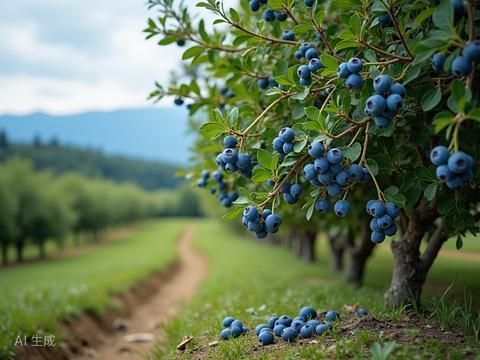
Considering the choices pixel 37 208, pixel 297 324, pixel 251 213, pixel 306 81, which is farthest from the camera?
pixel 37 208

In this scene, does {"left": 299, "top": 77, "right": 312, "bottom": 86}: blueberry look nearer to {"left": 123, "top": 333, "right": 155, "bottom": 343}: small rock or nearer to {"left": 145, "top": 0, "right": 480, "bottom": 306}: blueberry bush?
{"left": 145, "top": 0, "right": 480, "bottom": 306}: blueberry bush

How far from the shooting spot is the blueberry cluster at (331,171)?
2465mm

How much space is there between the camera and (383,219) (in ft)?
8.11

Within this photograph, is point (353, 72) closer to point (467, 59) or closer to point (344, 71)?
point (344, 71)

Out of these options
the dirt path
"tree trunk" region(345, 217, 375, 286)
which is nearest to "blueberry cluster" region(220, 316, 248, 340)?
the dirt path

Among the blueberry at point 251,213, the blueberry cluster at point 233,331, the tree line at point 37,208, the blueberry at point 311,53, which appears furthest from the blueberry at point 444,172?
the tree line at point 37,208

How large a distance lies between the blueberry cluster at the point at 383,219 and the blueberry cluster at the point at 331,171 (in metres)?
0.19

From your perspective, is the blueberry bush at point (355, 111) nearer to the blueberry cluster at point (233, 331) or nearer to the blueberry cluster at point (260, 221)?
the blueberry cluster at point (260, 221)

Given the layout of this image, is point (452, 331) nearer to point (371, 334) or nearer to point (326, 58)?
point (371, 334)

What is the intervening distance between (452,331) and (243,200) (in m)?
2.04

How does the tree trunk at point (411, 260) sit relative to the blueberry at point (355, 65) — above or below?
below

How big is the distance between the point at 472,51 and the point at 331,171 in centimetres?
100

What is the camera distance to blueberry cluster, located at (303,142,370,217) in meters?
2.46

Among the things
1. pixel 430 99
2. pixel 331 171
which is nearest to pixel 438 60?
pixel 430 99
